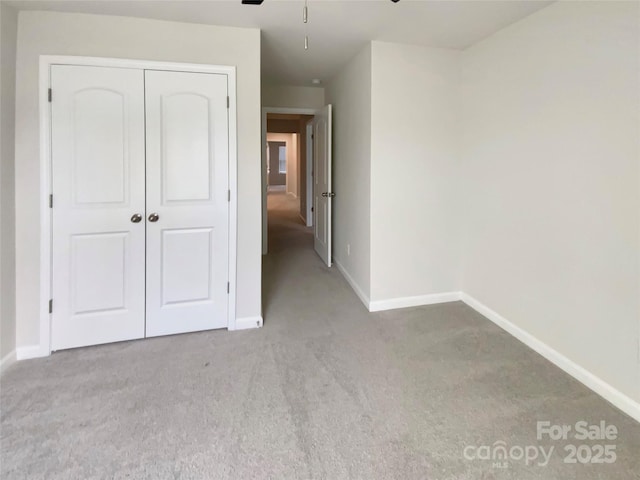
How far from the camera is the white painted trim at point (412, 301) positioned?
3.44 m

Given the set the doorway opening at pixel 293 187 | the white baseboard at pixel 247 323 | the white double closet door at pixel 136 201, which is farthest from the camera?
the doorway opening at pixel 293 187

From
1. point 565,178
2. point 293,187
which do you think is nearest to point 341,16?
point 565,178

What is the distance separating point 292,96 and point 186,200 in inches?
117

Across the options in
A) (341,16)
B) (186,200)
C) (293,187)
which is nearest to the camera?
(341,16)

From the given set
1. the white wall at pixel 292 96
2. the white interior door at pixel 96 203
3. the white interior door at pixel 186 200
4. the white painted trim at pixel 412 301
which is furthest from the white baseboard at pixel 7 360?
the white wall at pixel 292 96

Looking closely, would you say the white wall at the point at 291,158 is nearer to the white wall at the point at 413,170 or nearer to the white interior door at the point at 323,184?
the white interior door at the point at 323,184

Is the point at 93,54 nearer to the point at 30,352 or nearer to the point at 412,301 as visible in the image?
the point at 30,352

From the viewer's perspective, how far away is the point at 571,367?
2.35 m

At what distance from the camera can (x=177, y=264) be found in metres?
2.84

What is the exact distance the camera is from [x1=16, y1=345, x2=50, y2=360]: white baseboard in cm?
255

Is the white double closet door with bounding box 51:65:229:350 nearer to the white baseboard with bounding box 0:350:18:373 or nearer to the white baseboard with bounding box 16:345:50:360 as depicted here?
the white baseboard with bounding box 16:345:50:360

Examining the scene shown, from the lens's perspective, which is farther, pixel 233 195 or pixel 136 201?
pixel 233 195

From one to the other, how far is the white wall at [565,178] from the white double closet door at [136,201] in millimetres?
2256

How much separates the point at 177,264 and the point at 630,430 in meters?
3.03
